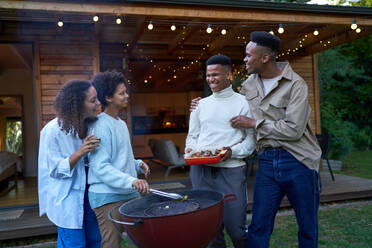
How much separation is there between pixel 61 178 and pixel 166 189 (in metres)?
3.64

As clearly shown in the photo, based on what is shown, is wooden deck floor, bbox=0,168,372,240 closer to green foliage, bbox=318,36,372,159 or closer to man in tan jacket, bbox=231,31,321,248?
man in tan jacket, bbox=231,31,321,248


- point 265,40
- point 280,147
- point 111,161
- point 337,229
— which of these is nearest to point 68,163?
point 111,161

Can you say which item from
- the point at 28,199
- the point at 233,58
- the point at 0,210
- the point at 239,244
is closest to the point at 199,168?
the point at 239,244

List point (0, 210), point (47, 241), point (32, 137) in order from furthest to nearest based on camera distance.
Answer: point (32, 137) < point (0, 210) < point (47, 241)

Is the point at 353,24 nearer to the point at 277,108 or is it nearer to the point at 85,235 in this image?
the point at 277,108

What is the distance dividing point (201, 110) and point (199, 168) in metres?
0.43

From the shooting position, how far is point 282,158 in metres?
2.07

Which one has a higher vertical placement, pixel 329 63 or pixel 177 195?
pixel 329 63

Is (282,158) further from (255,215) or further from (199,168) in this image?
(199,168)

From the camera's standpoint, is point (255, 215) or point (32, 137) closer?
point (255, 215)

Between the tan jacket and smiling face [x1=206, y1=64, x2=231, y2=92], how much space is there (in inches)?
12.7

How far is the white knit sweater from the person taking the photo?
2.32 meters

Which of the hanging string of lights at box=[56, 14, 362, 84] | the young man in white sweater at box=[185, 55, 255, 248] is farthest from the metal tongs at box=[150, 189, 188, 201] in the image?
the hanging string of lights at box=[56, 14, 362, 84]

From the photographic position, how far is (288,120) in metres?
2.00
